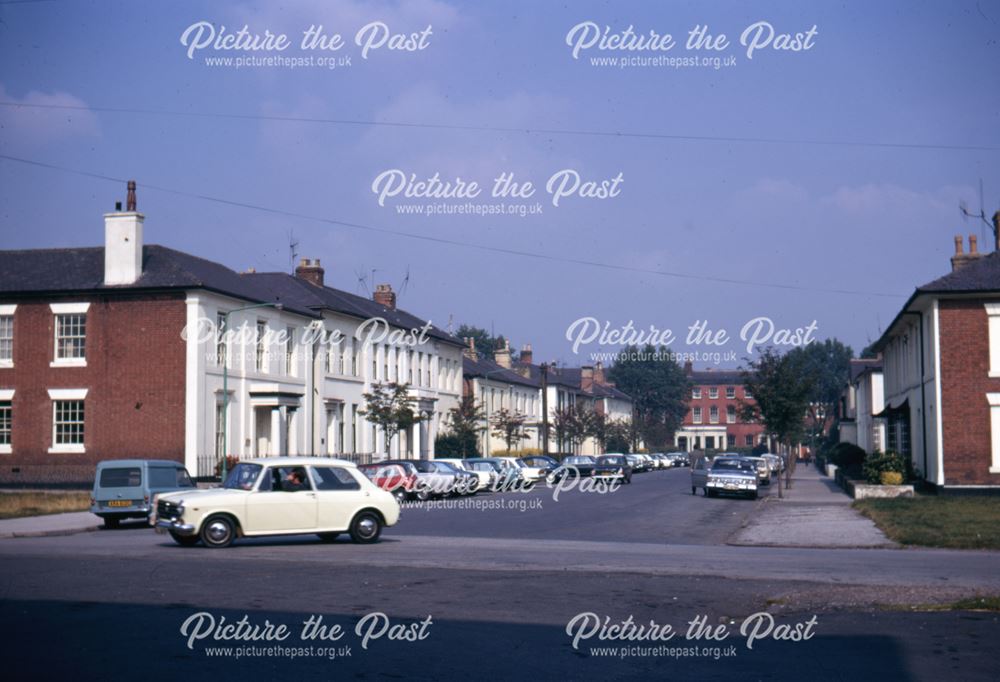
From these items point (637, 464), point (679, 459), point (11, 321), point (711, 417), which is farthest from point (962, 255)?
point (711, 417)

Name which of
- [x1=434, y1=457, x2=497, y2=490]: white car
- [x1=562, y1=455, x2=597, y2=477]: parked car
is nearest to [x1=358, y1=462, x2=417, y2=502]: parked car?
[x1=434, y1=457, x2=497, y2=490]: white car

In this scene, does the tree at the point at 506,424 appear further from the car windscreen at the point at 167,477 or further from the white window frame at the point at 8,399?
the car windscreen at the point at 167,477

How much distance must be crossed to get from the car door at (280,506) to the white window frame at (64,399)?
2540 centimetres

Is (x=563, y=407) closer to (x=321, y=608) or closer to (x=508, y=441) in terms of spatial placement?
(x=508, y=441)

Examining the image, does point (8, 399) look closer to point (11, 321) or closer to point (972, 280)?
point (11, 321)

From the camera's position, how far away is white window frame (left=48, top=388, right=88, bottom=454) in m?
42.8

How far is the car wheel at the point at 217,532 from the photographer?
778 inches

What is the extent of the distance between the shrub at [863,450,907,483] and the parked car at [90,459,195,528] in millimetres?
23569

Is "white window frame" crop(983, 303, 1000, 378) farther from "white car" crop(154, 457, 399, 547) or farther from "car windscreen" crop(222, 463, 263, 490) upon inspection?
"car windscreen" crop(222, 463, 263, 490)

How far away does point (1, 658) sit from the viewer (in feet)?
30.5

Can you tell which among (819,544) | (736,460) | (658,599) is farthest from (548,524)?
(736,460)

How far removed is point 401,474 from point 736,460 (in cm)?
1425

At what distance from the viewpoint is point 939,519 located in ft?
87.5

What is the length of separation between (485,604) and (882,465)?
29029 millimetres
